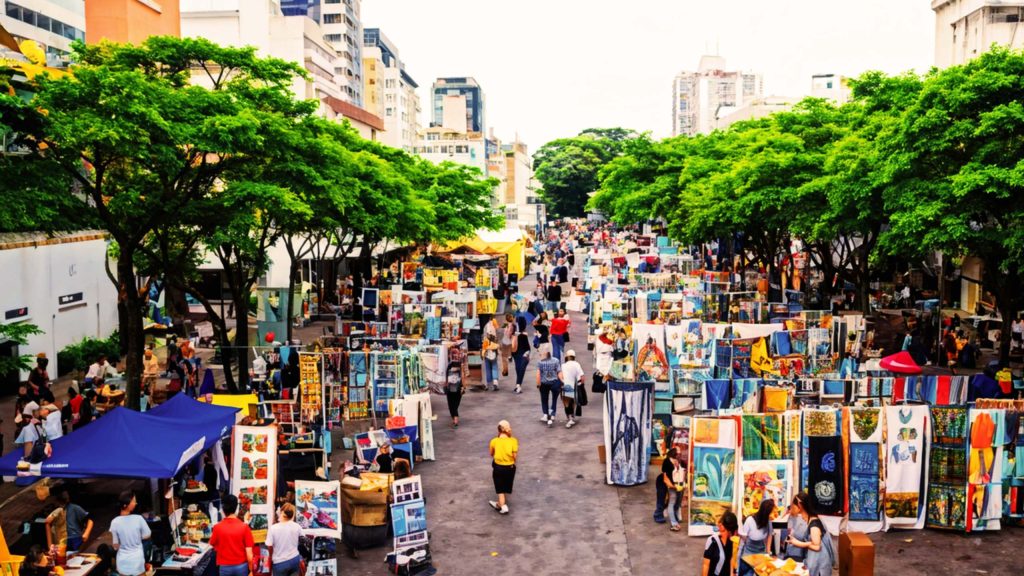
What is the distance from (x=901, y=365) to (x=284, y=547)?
14530 mm

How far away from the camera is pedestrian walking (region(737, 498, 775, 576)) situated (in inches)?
423

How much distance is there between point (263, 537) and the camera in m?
12.8

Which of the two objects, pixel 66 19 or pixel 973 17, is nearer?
pixel 66 19

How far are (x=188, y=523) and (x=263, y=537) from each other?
1.05m

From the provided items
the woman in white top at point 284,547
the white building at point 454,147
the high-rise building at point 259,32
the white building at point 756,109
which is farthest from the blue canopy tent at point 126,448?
the white building at point 756,109

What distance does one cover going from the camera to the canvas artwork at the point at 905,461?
12867 mm

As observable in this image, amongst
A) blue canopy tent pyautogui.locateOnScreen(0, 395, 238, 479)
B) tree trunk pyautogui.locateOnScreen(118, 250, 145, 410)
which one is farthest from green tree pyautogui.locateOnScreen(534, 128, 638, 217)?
blue canopy tent pyautogui.locateOnScreen(0, 395, 238, 479)

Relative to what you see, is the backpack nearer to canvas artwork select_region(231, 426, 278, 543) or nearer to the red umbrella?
canvas artwork select_region(231, 426, 278, 543)

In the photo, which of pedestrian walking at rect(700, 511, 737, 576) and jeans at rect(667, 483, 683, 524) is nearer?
pedestrian walking at rect(700, 511, 737, 576)

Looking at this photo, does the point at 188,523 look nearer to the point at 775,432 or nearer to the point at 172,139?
the point at 172,139

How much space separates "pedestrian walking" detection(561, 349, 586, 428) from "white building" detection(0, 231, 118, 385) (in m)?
12.7

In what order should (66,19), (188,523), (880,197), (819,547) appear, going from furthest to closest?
1. (66,19)
2. (880,197)
3. (188,523)
4. (819,547)

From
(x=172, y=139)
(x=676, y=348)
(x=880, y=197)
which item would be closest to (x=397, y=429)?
(x=172, y=139)

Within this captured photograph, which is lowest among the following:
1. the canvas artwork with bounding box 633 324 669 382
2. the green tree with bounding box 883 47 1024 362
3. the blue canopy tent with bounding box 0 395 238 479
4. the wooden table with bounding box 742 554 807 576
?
the wooden table with bounding box 742 554 807 576
